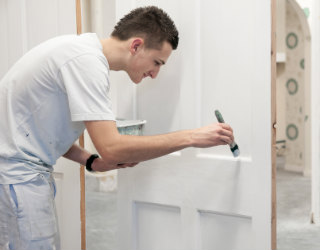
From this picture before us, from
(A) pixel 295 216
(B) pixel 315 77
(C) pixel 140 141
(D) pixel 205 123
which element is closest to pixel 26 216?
(C) pixel 140 141

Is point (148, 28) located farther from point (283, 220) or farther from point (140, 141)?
point (283, 220)

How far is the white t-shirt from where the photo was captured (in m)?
1.45

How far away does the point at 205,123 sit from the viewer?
1936 millimetres

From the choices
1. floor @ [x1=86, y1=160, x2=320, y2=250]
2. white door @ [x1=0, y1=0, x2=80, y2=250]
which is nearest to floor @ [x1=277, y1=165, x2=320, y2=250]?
floor @ [x1=86, y1=160, x2=320, y2=250]

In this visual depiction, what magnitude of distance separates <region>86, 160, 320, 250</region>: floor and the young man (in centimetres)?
193

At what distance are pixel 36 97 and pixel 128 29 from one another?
0.40 meters

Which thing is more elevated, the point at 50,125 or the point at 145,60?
the point at 145,60

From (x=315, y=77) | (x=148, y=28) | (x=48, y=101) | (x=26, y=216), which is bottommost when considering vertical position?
(x=26, y=216)

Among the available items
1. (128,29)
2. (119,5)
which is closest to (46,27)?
(119,5)

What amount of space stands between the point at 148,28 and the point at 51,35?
977 mm

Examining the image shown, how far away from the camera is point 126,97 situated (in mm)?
2143

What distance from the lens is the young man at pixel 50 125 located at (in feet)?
4.99

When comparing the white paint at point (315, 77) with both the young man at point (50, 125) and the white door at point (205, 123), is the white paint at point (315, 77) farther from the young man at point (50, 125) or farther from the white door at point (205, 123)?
the young man at point (50, 125)

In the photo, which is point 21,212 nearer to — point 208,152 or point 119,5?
point 208,152
